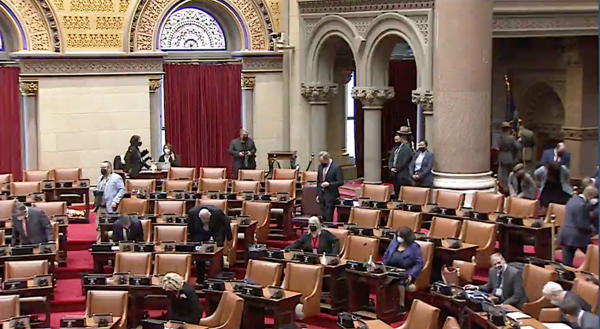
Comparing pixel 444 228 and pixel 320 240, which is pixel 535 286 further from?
pixel 320 240

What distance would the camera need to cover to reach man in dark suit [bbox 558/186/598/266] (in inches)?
456

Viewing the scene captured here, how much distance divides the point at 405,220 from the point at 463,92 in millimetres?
2700

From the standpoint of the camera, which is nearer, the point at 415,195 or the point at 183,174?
the point at 415,195

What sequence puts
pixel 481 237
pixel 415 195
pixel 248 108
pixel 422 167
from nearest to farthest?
pixel 481 237, pixel 415 195, pixel 422 167, pixel 248 108

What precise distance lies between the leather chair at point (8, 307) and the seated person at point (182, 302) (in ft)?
5.42

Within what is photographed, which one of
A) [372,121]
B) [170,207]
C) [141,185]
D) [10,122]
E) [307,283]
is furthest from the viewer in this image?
[10,122]

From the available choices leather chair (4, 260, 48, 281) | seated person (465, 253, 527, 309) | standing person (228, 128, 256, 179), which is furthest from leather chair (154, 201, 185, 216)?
seated person (465, 253, 527, 309)

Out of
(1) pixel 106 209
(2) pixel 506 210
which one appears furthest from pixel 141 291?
(2) pixel 506 210

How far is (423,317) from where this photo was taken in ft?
30.8

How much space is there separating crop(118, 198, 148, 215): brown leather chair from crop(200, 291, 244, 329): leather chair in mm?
4915

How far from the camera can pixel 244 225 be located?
13805 millimetres

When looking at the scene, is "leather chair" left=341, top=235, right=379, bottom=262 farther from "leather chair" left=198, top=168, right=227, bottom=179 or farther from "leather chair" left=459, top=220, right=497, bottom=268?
"leather chair" left=198, top=168, right=227, bottom=179

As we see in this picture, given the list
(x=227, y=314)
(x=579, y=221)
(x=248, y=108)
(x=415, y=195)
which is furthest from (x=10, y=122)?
(x=579, y=221)

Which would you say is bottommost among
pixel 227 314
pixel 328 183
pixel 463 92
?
pixel 227 314
